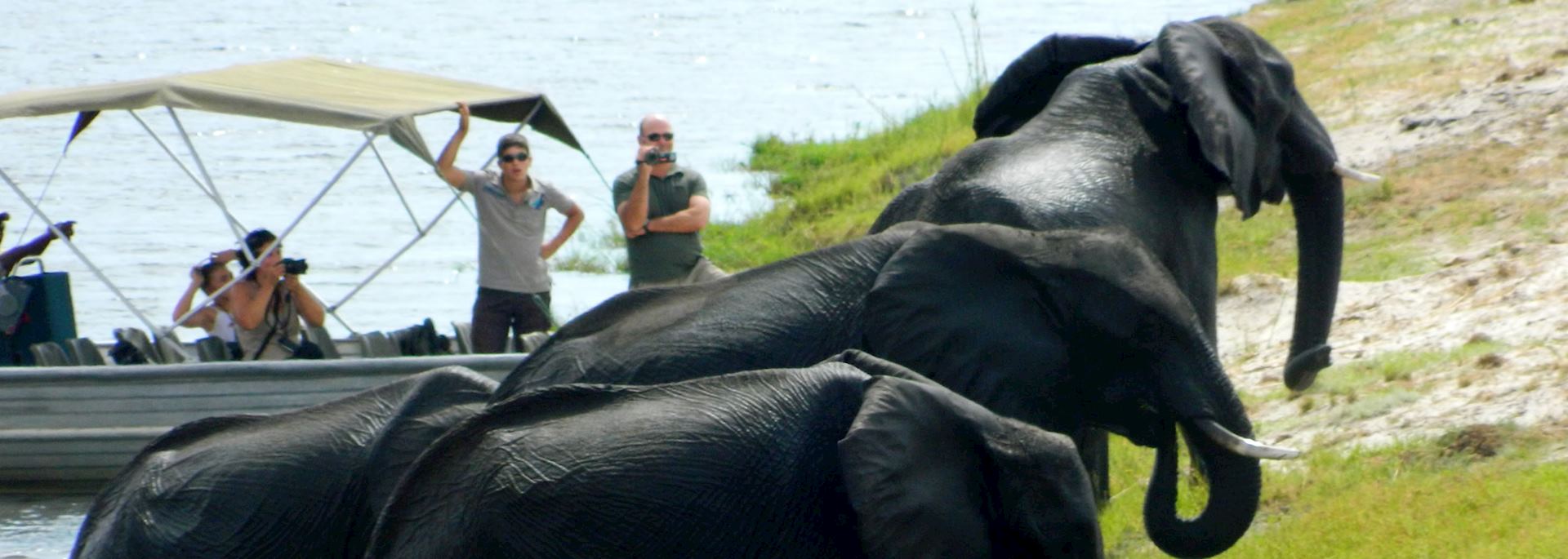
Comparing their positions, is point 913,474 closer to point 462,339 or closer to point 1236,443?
point 1236,443

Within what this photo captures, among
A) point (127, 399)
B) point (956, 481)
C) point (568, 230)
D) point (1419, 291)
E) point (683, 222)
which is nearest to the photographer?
point (956, 481)

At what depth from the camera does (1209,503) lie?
18.5 feet

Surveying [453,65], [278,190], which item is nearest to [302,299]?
[278,190]

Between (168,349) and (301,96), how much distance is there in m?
1.18

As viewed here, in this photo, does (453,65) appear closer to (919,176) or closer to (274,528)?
(919,176)

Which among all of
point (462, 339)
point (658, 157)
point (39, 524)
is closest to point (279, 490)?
point (39, 524)

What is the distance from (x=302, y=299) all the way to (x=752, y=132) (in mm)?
14060

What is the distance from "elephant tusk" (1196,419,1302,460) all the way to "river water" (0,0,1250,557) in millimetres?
5181

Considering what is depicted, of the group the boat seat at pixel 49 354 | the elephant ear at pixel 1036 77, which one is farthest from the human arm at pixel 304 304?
the elephant ear at pixel 1036 77

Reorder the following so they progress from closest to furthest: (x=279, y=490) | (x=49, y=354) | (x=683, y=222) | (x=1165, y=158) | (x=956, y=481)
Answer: (x=956, y=481) < (x=279, y=490) < (x=1165, y=158) < (x=49, y=354) < (x=683, y=222)

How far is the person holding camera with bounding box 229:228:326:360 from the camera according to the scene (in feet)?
32.7

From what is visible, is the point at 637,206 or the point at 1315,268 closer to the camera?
the point at 1315,268

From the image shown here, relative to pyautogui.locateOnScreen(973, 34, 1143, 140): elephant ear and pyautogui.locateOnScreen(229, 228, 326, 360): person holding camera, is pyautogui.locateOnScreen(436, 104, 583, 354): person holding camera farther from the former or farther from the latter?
pyautogui.locateOnScreen(973, 34, 1143, 140): elephant ear

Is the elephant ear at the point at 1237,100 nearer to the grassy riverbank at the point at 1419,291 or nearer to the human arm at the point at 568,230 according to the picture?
the grassy riverbank at the point at 1419,291
